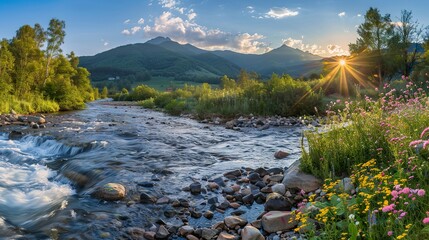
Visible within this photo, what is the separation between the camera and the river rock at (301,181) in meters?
5.50

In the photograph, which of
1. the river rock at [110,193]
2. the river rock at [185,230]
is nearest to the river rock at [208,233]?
the river rock at [185,230]

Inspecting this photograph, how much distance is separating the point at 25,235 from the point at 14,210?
4.62 feet

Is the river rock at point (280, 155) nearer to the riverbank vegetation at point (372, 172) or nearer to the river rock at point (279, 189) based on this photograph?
the riverbank vegetation at point (372, 172)

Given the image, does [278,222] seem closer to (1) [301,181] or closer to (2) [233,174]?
(1) [301,181]

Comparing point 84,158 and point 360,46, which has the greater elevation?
point 360,46

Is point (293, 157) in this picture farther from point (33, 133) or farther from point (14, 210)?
point (33, 133)

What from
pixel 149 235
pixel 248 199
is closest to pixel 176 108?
pixel 248 199

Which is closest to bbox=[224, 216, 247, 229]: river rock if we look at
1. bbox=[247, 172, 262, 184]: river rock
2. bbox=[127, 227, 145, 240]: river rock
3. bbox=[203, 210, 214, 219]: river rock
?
bbox=[203, 210, 214, 219]: river rock

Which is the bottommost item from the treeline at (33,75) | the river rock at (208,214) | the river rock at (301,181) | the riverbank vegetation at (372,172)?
the river rock at (208,214)

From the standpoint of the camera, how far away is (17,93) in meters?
27.8

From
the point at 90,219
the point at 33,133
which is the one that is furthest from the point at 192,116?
the point at 90,219

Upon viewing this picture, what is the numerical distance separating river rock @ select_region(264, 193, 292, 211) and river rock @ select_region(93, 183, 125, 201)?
274 centimetres

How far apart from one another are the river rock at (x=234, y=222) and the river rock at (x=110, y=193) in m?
2.27

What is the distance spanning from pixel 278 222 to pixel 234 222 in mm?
656
